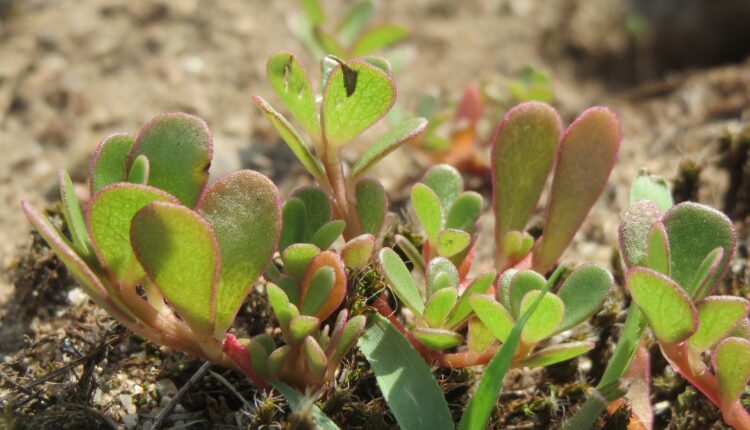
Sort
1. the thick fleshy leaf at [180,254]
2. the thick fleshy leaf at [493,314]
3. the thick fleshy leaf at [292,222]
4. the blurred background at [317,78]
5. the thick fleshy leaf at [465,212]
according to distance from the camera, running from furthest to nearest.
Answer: the blurred background at [317,78], the thick fleshy leaf at [465,212], the thick fleshy leaf at [292,222], the thick fleshy leaf at [493,314], the thick fleshy leaf at [180,254]

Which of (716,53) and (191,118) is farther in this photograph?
(716,53)

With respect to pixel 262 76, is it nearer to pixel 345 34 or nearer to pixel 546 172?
pixel 345 34

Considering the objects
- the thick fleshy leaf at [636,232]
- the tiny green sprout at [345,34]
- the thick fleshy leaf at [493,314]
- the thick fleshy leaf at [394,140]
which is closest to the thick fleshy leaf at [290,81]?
the thick fleshy leaf at [394,140]

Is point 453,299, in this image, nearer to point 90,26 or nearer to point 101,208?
point 101,208

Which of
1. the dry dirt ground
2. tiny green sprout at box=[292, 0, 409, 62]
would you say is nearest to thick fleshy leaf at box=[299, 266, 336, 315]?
the dry dirt ground

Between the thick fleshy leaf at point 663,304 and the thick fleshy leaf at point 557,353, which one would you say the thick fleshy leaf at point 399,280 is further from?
the thick fleshy leaf at point 663,304

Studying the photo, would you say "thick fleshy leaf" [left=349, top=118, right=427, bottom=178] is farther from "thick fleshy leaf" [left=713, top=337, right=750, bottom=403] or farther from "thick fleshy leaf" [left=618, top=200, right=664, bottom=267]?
"thick fleshy leaf" [left=713, top=337, right=750, bottom=403]

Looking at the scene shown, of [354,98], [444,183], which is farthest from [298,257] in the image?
[444,183]

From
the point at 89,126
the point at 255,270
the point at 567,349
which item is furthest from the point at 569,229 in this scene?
the point at 89,126
